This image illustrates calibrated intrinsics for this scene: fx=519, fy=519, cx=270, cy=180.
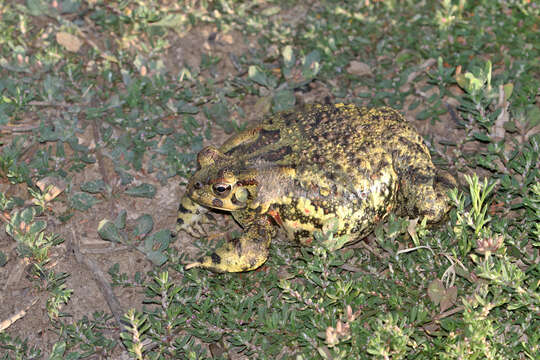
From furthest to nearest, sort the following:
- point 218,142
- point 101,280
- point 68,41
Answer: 1. point 68,41
2. point 218,142
3. point 101,280

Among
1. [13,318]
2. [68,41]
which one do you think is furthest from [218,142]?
[13,318]

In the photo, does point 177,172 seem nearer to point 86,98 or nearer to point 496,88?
point 86,98

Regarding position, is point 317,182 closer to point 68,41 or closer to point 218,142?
point 218,142

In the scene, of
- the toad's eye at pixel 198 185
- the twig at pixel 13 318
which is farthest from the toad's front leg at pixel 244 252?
the twig at pixel 13 318

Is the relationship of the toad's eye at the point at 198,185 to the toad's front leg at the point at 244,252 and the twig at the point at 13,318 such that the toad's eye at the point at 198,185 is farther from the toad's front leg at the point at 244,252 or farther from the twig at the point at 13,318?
the twig at the point at 13,318

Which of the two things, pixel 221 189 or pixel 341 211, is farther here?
pixel 221 189

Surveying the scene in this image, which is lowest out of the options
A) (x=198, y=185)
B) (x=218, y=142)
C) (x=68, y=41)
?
(x=218, y=142)

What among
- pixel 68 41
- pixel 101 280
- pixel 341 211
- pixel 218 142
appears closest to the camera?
pixel 341 211
